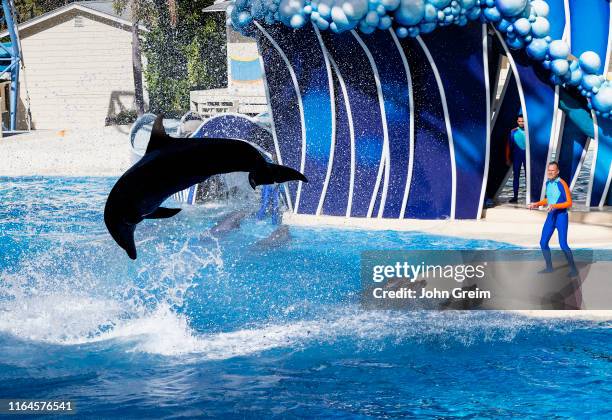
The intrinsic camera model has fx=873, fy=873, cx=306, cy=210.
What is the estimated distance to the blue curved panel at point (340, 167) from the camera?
10964 millimetres

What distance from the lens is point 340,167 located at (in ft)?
36.9

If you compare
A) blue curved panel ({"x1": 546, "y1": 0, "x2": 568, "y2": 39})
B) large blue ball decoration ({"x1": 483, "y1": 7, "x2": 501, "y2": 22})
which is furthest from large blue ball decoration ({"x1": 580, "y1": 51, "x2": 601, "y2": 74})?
large blue ball decoration ({"x1": 483, "y1": 7, "x2": 501, "y2": 22})

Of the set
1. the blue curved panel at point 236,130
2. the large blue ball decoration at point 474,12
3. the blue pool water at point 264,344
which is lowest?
the blue pool water at point 264,344

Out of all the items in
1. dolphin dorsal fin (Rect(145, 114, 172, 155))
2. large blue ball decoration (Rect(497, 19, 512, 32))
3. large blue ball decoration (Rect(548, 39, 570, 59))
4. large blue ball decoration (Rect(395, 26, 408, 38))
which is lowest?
dolphin dorsal fin (Rect(145, 114, 172, 155))

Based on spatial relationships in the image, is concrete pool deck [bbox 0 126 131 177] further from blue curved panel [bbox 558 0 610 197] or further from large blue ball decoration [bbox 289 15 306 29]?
blue curved panel [bbox 558 0 610 197]

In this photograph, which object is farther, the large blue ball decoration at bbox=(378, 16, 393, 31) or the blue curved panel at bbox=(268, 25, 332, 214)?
the blue curved panel at bbox=(268, 25, 332, 214)

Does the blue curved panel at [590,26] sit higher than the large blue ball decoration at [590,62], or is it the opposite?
the blue curved panel at [590,26]

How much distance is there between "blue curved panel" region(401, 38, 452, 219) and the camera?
10500 mm

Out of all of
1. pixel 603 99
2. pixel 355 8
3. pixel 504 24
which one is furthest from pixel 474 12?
pixel 603 99

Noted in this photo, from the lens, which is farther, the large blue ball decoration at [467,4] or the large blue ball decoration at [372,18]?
the large blue ball decoration at [467,4]

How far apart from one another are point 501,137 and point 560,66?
1.92 meters
